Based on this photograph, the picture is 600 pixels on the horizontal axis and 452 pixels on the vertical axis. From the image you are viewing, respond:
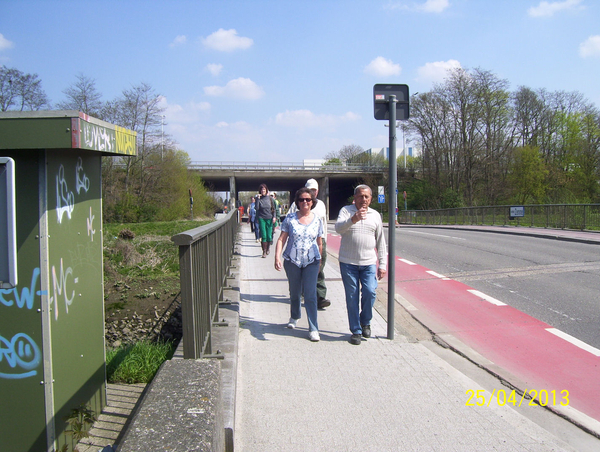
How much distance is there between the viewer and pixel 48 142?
272 cm

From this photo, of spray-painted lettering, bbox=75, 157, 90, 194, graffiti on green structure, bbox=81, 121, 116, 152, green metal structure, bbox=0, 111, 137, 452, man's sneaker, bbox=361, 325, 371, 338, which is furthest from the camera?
man's sneaker, bbox=361, 325, 371, 338

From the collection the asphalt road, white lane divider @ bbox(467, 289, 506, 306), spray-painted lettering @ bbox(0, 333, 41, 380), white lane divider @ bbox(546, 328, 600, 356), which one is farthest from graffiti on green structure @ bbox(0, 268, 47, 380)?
white lane divider @ bbox(467, 289, 506, 306)

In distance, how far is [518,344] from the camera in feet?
18.3

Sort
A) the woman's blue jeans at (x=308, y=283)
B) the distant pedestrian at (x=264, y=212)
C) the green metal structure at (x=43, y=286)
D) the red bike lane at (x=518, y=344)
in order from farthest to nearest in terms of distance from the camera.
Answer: the distant pedestrian at (x=264, y=212), the woman's blue jeans at (x=308, y=283), the red bike lane at (x=518, y=344), the green metal structure at (x=43, y=286)

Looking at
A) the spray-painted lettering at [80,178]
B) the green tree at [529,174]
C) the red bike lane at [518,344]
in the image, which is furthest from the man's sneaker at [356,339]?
the green tree at [529,174]

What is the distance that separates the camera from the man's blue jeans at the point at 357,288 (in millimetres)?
5281

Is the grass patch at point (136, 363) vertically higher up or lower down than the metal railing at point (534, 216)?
lower down

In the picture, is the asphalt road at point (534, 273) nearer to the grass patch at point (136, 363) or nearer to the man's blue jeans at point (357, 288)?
the man's blue jeans at point (357, 288)

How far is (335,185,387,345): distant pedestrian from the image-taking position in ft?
17.3

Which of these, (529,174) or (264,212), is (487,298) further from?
(529,174)

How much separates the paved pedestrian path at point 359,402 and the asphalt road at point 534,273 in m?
2.53

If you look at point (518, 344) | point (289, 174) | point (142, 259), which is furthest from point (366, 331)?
point (289, 174)

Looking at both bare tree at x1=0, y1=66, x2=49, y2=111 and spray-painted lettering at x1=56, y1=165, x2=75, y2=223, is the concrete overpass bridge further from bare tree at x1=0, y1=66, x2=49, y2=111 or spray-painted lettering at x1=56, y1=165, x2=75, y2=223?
spray-painted lettering at x1=56, y1=165, x2=75, y2=223

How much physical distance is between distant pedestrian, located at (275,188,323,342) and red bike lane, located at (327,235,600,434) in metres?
1.69
